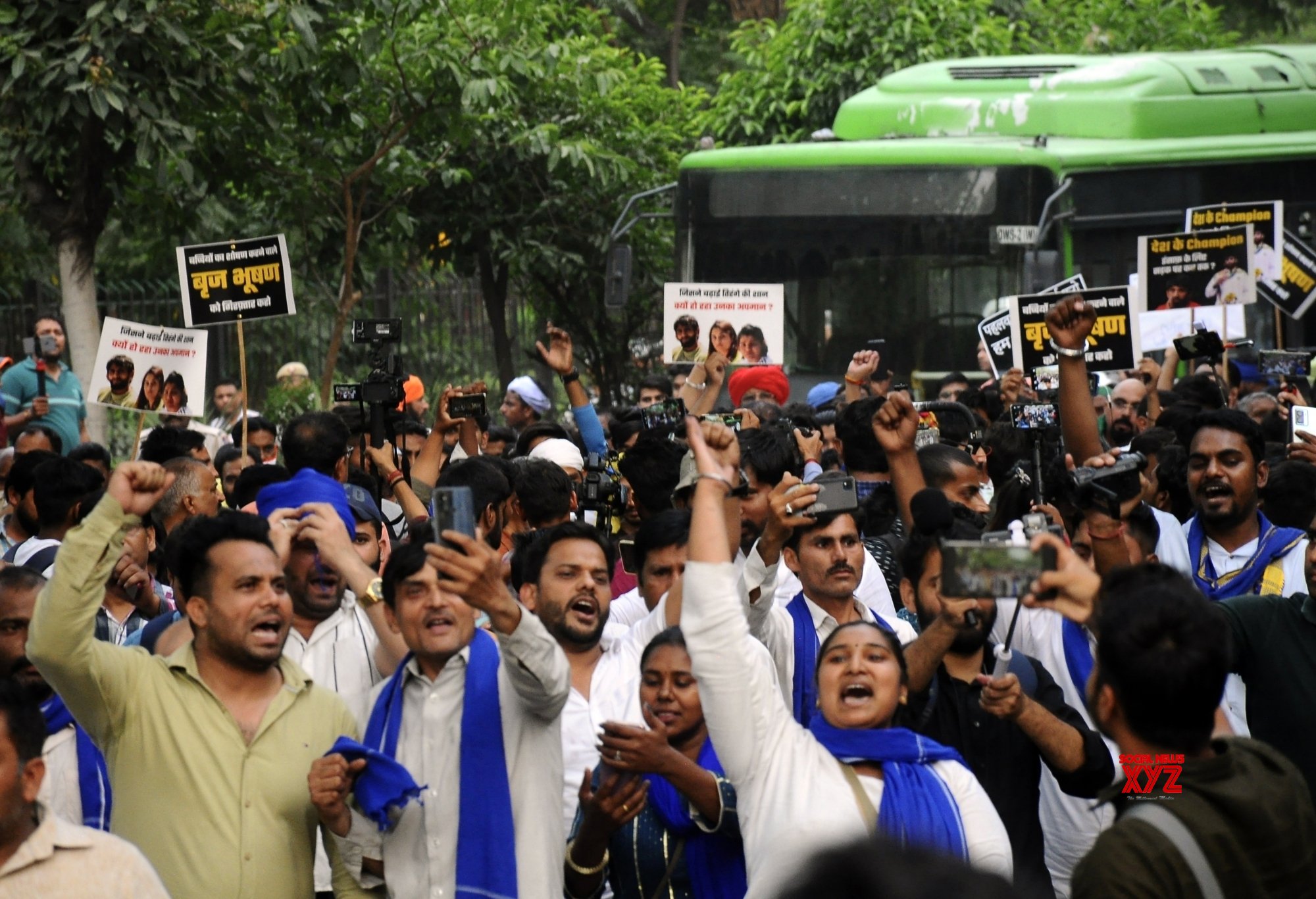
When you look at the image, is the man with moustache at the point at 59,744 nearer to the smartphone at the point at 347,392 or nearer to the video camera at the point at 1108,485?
the video camera at the point at 1108,485

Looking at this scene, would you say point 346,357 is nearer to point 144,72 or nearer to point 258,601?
point 144,72

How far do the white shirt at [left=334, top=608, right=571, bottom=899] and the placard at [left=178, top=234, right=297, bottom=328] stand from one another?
5037 millimetres

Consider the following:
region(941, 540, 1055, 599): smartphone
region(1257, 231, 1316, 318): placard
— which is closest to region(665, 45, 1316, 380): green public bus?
region(1257, 231, 1316, 318): placard

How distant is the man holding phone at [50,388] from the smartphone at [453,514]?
28.1 ft

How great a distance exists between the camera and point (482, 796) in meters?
4.47

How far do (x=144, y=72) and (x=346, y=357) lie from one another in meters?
10.0

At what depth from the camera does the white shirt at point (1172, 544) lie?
21.1 feet

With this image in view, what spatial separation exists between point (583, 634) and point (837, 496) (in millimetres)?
836

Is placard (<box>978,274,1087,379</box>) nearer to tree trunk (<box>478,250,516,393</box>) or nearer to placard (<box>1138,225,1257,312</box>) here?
placard (<box>1138,225,1257,312</box>)

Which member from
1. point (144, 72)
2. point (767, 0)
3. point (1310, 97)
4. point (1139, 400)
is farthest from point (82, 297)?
point (767, 0)

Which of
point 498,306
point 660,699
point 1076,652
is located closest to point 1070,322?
point 1076,652

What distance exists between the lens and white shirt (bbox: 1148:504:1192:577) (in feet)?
21.1

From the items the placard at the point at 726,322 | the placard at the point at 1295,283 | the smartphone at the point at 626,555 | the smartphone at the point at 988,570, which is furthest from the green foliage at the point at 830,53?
the smartphone at the point at 988,570

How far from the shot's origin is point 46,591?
14.1ft
